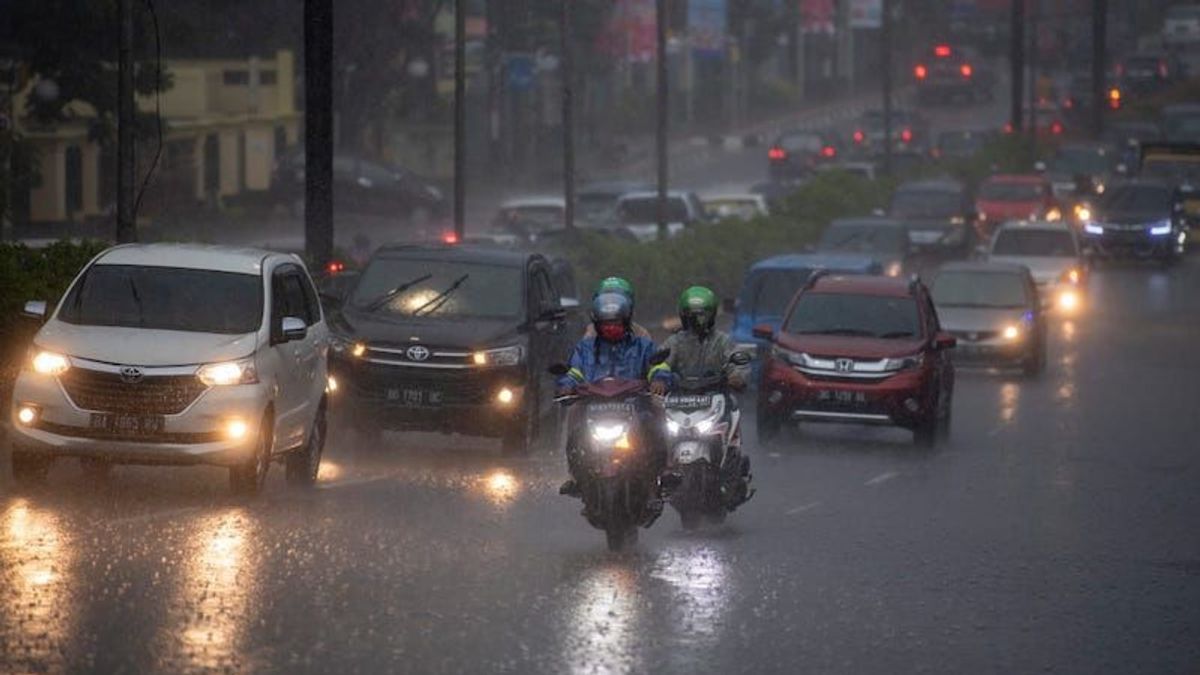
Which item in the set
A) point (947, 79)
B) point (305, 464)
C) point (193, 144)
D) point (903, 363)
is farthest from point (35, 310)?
point (947, 79)

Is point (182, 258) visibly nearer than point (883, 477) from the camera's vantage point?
Yes

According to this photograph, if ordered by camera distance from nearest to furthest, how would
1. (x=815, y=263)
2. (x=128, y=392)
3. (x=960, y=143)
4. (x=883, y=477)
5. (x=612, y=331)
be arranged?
1. (x=612, y=331)
2. (x=128, y=392)
3. (x=883, y=477)
4. (x=815, y=263)
5. (x=960, y=143)

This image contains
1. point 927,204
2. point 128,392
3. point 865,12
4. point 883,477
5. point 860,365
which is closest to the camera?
point 128,392

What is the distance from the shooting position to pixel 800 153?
87.1 meters

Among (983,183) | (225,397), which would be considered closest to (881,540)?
(225,397)

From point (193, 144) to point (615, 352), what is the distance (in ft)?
172

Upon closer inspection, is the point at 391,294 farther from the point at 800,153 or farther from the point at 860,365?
the point at 800,153

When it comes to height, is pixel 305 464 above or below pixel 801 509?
above

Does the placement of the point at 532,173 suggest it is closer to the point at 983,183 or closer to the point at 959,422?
the point at 983,183

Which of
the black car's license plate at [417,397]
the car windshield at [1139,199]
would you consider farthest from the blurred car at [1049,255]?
the black car's license plate at [417,397]

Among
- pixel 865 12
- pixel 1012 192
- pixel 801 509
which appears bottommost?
pixel 801 509

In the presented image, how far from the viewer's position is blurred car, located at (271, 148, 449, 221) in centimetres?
6700

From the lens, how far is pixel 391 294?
2283cm

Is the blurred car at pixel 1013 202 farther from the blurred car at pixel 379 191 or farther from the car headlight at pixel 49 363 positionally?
the car headlight at pixel 49 363
